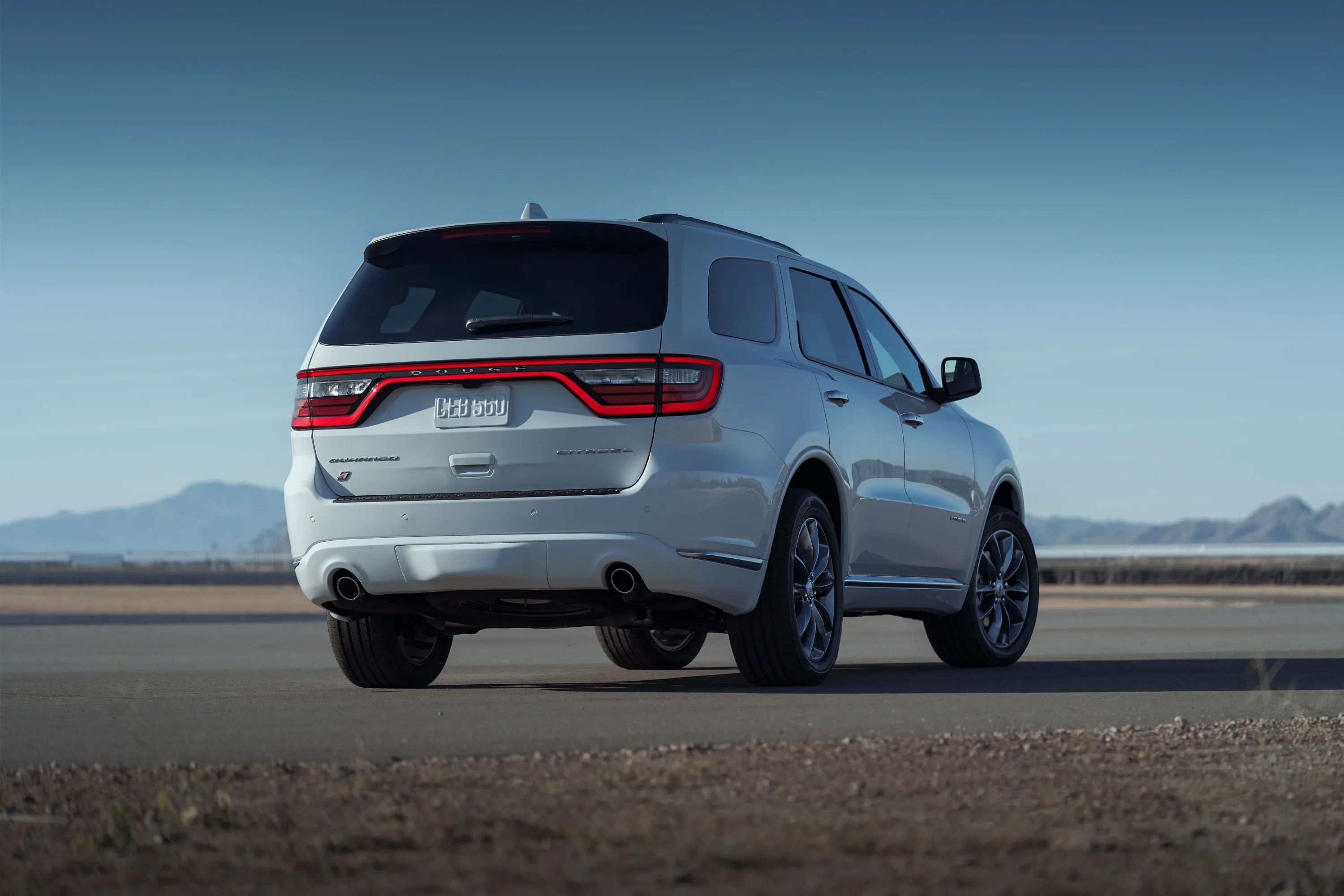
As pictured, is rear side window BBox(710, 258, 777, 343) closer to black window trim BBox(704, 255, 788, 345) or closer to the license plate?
black window trim BBox(704, 255, 788, 345)

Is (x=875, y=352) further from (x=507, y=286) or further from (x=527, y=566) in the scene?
(x=527, y=566)

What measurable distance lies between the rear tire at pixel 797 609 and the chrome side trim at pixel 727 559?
22 centimetres

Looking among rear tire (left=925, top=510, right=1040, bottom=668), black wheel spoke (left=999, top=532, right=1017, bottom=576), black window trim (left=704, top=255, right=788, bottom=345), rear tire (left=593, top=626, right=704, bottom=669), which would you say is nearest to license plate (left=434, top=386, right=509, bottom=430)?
black window trim (left=704, top=255, right=788, bottom=345)

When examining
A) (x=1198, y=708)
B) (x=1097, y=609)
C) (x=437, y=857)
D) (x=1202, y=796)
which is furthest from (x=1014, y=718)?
(x=1097, y=609)

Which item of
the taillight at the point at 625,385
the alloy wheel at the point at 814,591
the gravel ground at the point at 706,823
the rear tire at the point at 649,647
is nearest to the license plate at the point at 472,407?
the taillight at the point at 625,385

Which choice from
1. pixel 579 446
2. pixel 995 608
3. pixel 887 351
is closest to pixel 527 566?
pixel 579 446

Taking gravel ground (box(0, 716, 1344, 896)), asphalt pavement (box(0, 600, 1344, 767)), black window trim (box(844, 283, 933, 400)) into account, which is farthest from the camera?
black window trim (box(844, 283, 933, 400))

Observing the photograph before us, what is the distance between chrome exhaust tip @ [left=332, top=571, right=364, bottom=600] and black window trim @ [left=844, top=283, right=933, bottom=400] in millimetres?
2979

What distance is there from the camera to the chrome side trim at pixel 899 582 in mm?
8406

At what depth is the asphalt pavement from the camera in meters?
5.93

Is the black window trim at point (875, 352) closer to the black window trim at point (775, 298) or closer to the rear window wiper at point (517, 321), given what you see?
the black window trim at point (775, 298)

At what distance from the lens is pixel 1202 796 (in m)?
4.61

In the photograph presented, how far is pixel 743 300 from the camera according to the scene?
763cm

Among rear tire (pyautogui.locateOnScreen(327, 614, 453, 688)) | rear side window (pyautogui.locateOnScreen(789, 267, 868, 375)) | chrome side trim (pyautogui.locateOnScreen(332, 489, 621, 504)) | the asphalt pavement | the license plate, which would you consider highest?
rear side window (pyautogui.locateOnScreen(789, 267, 868, 375))
